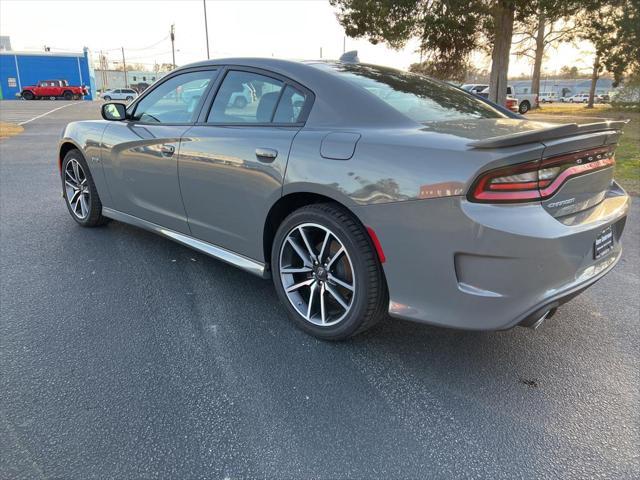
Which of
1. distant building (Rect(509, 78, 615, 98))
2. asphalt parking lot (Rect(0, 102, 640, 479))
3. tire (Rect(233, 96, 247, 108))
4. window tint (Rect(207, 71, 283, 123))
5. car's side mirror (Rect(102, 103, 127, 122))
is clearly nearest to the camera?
asphalt parking lot (Rect(0, 102, 640, 479))

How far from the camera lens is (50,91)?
49781 mm

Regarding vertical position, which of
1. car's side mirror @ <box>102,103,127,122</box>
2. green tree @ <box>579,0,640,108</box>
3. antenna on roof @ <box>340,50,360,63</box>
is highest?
green tree @ <box>579,0,640,108</box>

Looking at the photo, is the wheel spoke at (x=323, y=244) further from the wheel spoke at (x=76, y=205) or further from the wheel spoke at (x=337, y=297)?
the wheel spoke at (x=76, y=205)

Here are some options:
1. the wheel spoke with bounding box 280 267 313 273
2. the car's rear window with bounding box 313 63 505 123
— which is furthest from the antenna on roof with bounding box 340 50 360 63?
the wheel spoke with bounding box 280 267 313 273

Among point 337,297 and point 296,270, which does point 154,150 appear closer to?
point 296,270

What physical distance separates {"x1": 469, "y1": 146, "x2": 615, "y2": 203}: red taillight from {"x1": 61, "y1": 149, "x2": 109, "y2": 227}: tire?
372 centimetres

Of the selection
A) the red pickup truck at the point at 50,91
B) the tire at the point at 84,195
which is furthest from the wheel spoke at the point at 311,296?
the red pickup truck at the point at 50,91

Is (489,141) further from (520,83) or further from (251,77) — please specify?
(520,83)

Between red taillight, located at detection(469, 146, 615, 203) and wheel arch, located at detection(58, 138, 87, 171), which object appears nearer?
red taillight, located at detection(469, 146, 615, 203)

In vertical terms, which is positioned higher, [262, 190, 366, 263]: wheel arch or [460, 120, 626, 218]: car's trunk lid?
[460, 120, 626, 218]: car's trunk lid

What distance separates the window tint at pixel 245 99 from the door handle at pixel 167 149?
0.35 meters

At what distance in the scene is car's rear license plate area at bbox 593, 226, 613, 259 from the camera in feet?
7.70

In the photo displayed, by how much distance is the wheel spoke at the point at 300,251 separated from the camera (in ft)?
9.17

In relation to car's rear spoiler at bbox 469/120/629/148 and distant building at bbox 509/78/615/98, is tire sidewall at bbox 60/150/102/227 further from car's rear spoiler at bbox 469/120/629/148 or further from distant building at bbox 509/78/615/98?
distant building at bbox 509/78/615/98
